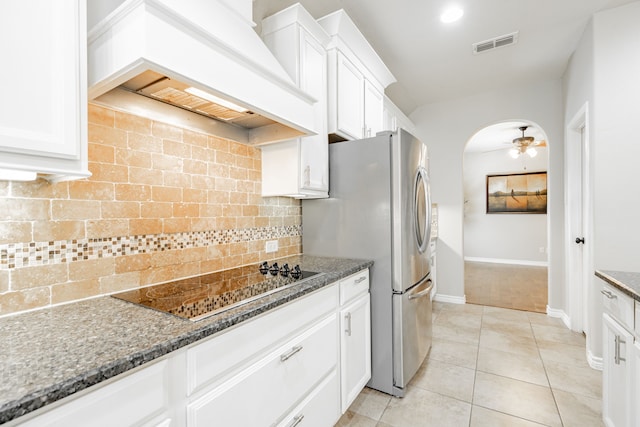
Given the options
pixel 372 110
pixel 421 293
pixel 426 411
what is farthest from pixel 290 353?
pixel 372 110

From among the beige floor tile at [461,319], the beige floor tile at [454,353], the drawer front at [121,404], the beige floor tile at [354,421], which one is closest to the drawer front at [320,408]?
the beige floor tile at [354,421]

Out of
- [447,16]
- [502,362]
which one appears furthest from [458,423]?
[447,16]

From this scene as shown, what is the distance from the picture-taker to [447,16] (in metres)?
2.35

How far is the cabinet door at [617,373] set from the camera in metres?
1.30

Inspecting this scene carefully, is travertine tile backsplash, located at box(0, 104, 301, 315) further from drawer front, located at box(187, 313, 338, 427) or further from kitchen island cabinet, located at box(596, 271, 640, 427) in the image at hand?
kitchen island cabinet, located at box(596, 271, 640, 427)

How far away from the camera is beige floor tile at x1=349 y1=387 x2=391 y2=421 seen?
1.90m

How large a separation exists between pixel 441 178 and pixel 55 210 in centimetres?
407

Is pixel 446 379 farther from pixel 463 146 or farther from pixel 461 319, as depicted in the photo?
pixel 463 146

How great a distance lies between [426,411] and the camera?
1902 millimetres

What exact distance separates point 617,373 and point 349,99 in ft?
7.40

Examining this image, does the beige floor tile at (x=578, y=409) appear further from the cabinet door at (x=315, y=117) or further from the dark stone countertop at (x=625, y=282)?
the cabinet door at (x=315, y=117)

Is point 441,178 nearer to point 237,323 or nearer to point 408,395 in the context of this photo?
point 408,395

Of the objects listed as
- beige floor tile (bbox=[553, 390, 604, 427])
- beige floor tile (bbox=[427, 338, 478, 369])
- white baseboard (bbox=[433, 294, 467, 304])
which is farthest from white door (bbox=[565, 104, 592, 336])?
beige floor tile (bbox=[553, 390, 604, 427])

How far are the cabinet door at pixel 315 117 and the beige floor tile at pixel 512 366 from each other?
1.94 m
